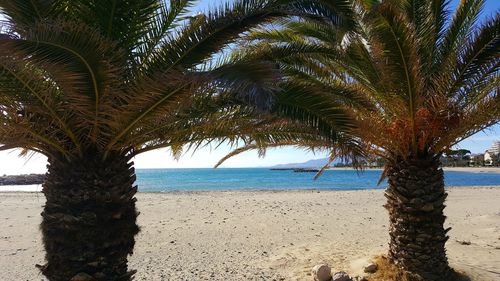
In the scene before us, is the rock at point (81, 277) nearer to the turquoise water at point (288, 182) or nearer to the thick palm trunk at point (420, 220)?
the thick palm trunk at point (420, 220)

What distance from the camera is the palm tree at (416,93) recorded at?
18.2ft

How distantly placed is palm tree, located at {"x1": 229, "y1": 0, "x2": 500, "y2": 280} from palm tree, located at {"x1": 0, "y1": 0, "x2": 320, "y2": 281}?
1157 millimetres

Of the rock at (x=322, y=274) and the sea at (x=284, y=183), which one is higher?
the sea at (x=284, y=183)

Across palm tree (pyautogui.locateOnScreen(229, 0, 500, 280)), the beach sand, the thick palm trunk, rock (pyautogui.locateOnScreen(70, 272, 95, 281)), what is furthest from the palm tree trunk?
the thick palm trunk

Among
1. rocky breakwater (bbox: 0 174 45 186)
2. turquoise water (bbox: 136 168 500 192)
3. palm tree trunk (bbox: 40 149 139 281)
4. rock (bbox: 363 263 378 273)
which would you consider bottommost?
rock (bbox: 363 263 378 273)

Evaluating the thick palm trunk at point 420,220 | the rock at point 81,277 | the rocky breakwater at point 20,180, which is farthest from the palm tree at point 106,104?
the rocky breakwater at point 20,180

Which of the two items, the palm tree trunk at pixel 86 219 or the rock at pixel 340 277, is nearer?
the palm tree trunk at pixel 86 219

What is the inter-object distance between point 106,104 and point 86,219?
1.21 meters

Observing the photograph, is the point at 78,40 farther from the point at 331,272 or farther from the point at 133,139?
the point at 331,272

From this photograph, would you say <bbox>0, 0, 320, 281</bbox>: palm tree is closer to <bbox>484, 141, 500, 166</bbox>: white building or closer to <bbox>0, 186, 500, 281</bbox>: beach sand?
<bbox>0, 186, 500, 281</bbox>: beach sand

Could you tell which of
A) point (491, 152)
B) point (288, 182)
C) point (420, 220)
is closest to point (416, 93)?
point (420, 220)

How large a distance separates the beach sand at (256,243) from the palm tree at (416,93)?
134 cm

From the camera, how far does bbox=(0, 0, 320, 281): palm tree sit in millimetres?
3645

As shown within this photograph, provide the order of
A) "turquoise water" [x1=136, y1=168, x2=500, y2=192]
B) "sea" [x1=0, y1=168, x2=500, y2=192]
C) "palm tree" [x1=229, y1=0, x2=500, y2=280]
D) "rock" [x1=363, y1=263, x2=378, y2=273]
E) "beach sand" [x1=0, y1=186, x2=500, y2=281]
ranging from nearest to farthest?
"palm tree" [x1=229, y1=0, x2=500, y2=280] → "rock" [x1=363, y1=263, x2=378, y2=273] → "beach sand" [x1=0, y1=186, x2=500, y2=281] → "sea" [x1=0, y1=168, x2=500, y2=192] → "turquoise water" [x1=136, y1=168, x2=500, y2=192]
